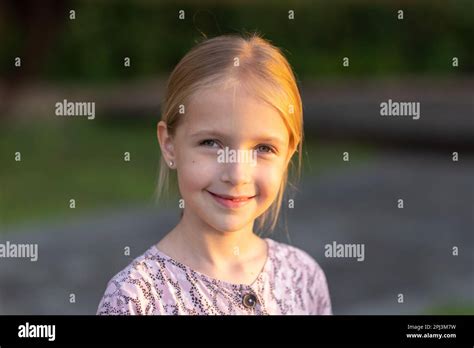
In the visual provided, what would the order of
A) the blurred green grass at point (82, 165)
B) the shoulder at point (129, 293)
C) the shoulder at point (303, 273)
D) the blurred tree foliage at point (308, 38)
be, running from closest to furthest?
the shoulder at point (129, 293) < the shoulder at point (303, 273) < the blurred tree foliage at point (308, 38) < the blurred green grass at point (82, 165)

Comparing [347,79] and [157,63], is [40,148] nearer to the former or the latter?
[157,63]

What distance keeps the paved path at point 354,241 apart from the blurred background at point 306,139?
15 mm

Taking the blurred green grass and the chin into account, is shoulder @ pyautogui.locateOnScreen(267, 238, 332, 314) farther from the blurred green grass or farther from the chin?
the blurred green grass

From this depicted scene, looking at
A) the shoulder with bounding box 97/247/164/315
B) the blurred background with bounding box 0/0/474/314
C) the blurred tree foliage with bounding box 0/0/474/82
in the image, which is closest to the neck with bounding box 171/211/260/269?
the shoulder with bounding box 97/247/164/315

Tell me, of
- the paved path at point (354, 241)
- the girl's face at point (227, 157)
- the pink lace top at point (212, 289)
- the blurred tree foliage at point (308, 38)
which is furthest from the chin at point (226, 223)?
the blurred tree foliage at point (308, 38)

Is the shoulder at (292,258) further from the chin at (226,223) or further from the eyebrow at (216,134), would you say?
the eyebrow at (216,134)

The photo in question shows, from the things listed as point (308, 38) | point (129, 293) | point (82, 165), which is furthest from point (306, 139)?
point (129, 293)

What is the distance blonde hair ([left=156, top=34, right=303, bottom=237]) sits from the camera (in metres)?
1.81

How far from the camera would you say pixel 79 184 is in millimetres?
6445

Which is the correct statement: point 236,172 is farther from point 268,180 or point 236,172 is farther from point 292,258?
point 292,258

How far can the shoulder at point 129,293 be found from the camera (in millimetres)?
1736

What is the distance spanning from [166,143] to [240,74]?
23cm
